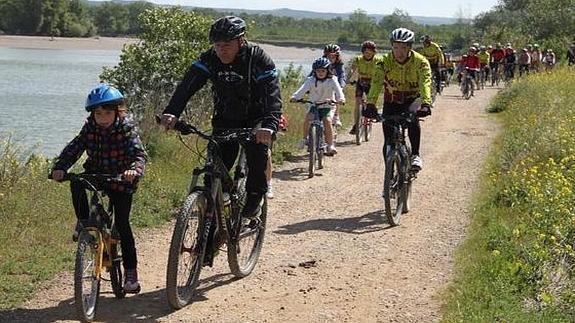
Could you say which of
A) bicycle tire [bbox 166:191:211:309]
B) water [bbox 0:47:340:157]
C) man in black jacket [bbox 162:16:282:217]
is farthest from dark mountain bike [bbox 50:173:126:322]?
water [bbox 0:47:340:157]

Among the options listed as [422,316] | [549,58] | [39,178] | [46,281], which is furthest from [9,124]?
[549,58]

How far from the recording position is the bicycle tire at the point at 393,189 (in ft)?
29.9

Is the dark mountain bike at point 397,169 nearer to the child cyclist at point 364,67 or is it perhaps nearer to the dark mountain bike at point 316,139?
the dark mountain bike at point 316,139

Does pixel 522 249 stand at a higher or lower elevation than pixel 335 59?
lower

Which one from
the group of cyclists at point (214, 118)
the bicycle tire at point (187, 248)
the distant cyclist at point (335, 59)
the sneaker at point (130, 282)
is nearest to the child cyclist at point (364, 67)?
the distant cyclist at point (335, 59)

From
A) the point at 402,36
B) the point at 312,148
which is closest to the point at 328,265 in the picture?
the point at 402,36

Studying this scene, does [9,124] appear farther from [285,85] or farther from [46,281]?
[46,281]

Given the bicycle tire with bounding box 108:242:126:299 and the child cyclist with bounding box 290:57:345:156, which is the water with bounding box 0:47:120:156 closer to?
the child cyclist with bounding box 290:57:345:156

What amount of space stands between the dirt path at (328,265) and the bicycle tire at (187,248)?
154 mm

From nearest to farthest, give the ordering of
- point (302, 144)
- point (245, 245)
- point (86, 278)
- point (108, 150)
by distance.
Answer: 1. point (86, 278)
2. point (108, 150)
3. point (245, 245)
4. point (302, 144)

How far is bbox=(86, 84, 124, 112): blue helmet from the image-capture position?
232 inches

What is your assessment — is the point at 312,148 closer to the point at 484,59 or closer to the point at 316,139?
the point at 316,139

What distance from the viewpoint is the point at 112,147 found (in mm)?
6125

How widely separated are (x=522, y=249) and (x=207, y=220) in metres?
2.88
